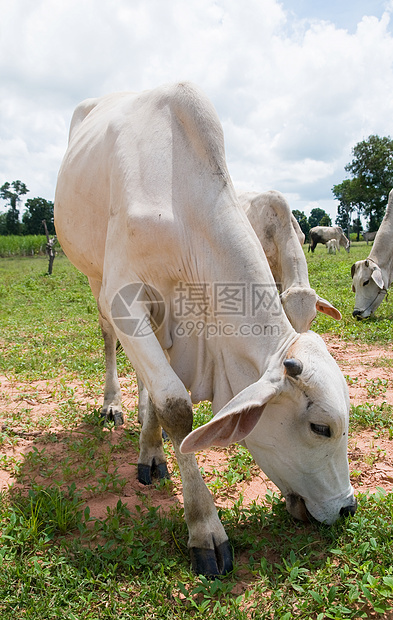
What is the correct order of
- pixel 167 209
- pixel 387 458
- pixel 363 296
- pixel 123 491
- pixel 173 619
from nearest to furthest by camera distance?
pixel 173 619 < pixel 167 209 < pixel 123 491 < pixel 387 458 < pixel 363 296

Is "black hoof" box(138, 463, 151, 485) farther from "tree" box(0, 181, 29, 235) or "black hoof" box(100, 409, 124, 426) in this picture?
"tree" box(0, 181, 29, 235)

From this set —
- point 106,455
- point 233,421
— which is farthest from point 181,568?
point 106,455

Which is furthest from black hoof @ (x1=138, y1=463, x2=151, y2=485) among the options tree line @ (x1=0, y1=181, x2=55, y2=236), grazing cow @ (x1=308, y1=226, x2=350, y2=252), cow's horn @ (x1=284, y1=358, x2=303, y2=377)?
tree line @ (x1=0, y1=181, x2=55, y2=236)

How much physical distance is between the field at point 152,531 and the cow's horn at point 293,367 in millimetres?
708

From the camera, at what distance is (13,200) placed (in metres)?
58.1

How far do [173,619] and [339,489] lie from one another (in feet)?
2.74

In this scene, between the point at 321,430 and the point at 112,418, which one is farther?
the point at 112,418

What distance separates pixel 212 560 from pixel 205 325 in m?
1.03

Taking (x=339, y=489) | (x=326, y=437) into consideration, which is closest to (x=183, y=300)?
(x=326, y=437)

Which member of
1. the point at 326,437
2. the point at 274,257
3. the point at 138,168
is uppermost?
the point at 138,168

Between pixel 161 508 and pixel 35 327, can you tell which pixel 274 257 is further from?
pixel 35 327

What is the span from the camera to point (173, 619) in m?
1.71

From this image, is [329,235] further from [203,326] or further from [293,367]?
[293,367]

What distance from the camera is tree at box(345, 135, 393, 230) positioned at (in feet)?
107
